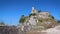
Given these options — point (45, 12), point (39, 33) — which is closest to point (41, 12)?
point (45, 12)

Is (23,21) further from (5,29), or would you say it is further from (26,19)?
(5,29)

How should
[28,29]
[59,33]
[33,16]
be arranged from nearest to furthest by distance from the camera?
[59,33] < [28,29] < [33,16]

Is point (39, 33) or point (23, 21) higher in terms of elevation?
point (23, 21)

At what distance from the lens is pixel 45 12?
4131 centimetres

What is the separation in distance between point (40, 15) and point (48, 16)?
2011mm

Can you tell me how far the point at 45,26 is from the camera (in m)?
35.1

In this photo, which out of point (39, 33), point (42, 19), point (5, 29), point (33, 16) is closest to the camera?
point (5, 29)

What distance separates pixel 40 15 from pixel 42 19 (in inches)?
73.4

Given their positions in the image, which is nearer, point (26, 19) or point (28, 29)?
point (28, 29)

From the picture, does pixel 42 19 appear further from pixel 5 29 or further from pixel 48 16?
pixel 5 29

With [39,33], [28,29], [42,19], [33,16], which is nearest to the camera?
[39,33]

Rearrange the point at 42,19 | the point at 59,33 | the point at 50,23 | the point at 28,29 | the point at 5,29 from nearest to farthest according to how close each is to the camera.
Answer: the point at 5,29
the point at 59,33
the point at 28,29
the point at 50,23
the point at 42,19

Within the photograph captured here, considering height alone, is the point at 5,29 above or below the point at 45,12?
below

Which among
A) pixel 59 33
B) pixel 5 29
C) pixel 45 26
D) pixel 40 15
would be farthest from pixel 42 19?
pixel 5 29
